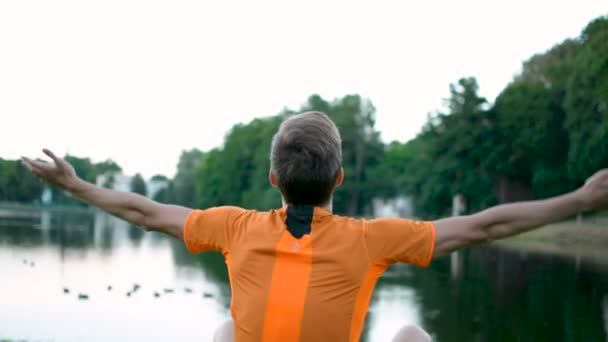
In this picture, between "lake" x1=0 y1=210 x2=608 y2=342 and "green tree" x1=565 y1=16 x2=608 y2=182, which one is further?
"green tree" x1=565 y1=16 x2=608 y2=182

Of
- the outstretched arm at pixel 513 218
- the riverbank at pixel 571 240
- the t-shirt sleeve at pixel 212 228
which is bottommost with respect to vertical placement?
the riverbank at pixel 571 240

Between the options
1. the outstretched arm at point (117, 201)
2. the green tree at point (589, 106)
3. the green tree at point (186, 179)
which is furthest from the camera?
the green tree at point (186, 179)

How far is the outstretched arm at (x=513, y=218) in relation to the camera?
2.07m

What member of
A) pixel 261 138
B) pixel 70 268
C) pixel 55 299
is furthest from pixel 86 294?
pixel 261 138

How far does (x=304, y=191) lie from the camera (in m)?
2.09

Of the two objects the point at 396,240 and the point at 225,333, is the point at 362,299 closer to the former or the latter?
the point at 396,240

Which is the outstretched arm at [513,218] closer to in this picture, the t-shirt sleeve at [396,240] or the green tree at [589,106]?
the t-shirt sleeve at [396,240]

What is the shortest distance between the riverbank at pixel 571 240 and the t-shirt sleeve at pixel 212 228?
3296 centimetres

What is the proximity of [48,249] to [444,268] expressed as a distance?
15729 millimetres

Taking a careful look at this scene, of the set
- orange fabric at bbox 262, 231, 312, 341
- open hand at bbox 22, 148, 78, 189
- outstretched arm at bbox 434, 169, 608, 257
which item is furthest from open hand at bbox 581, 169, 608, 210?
open hand at bbox 22, 148, 78, 189

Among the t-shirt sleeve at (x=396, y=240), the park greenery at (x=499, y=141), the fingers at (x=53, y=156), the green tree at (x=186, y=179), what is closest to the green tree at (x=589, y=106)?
the park greenery at (x=499, y=141)

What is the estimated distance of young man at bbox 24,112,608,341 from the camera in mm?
1978

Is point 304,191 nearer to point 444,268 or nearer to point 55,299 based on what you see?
point 55,299

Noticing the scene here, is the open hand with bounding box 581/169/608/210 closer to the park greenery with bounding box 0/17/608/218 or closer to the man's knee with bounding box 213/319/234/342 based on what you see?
the man's knee with bounding box 213/319/234/342
